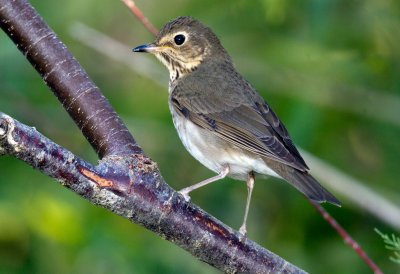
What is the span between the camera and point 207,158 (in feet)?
22.3

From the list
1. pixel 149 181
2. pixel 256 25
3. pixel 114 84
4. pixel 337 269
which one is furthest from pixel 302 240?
pixel 149 181

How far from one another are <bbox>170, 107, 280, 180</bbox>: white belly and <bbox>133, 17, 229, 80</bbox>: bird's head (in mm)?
1044

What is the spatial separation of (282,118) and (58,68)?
10.9ft

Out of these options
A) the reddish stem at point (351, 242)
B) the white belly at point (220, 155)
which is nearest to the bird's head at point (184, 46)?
the white belly at point (220, 155)

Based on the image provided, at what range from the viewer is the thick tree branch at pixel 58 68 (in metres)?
5.05

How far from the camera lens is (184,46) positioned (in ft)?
25.9

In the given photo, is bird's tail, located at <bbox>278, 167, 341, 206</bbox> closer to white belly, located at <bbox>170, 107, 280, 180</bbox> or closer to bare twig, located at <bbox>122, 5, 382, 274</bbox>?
white belly, located at <bbox>170, 107, 280, 180</bbox>

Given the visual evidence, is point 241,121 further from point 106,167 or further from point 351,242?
point 106,167

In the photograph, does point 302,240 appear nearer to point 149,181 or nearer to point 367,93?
point 367,93

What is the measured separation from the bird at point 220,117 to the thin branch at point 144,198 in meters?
0.91

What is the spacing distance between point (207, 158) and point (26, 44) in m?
2.10

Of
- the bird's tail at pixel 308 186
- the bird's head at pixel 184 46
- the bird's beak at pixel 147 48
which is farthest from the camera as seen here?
the bird's head at pixel 184 46

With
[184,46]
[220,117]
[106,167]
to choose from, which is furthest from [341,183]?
[106,167]

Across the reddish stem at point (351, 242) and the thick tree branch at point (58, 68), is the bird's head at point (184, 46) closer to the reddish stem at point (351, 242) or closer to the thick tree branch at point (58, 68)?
the thick tree branch at point (58, 68)
